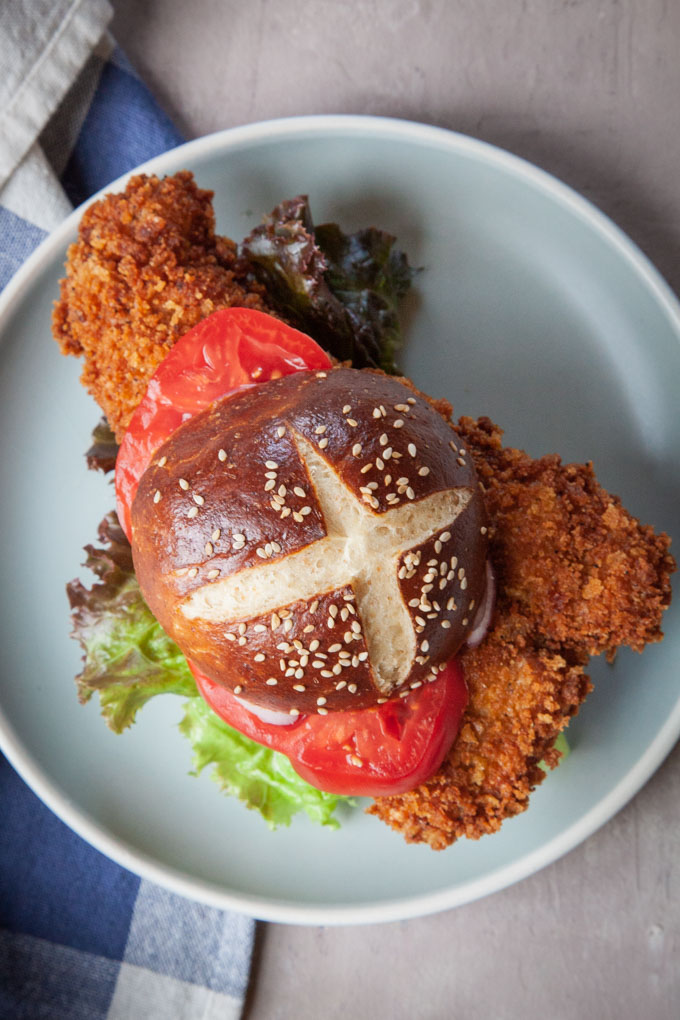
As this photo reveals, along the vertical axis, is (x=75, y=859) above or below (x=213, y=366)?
below

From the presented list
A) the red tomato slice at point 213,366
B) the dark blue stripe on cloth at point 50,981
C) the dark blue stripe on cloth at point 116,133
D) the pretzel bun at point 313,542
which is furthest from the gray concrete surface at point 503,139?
the pretzel bun at point 313,542

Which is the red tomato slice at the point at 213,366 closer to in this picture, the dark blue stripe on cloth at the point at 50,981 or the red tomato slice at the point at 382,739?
the red tomato slice at the point at 382,739

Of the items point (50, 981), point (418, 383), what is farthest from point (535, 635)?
point (50, 981)

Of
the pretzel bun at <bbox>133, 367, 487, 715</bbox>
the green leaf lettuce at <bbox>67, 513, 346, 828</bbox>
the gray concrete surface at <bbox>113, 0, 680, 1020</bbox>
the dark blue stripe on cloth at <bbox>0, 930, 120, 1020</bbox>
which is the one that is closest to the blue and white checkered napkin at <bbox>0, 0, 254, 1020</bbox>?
the dark blue stripe on cloth at <bbox>0, 930, 120, 1020</bbox>

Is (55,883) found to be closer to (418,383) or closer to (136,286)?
(136,286)

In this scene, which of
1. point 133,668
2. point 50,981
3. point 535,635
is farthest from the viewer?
point 50,981

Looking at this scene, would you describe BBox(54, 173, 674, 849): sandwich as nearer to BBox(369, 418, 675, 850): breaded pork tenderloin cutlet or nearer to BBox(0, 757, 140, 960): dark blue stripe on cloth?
BBox(369, 418, 675, 850): breaded pork tenderloin cutlet

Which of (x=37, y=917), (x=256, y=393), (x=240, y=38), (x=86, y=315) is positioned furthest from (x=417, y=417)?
(x=37, y=917)

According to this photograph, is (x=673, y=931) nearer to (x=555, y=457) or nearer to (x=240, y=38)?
(x=555, y=457)
